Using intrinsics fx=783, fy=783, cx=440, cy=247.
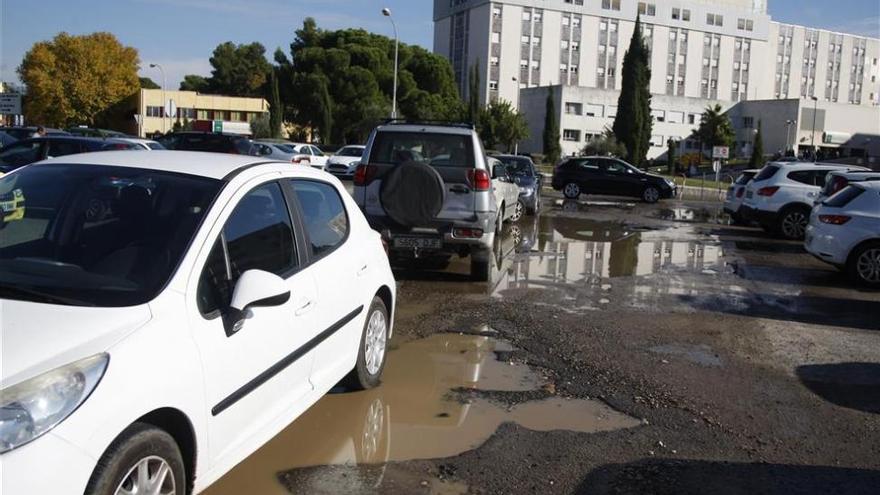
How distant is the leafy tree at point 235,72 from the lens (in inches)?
4108

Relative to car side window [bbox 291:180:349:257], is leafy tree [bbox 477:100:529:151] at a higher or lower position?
higher

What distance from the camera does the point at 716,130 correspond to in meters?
82.8

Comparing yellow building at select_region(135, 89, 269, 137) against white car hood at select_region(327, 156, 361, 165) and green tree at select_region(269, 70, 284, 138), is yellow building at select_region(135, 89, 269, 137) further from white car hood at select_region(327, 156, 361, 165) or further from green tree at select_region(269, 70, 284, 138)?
white car hood at select_region(327, 156, 361, 165)

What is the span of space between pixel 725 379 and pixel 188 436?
468 centimetres

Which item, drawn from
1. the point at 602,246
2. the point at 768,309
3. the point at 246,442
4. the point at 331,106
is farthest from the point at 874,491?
the point at 331,106

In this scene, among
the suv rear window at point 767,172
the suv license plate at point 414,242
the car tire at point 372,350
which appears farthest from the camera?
the suv rear window at point 767,172

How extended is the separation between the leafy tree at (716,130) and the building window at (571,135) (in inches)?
518

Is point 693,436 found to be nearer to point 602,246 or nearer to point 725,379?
point 725,379

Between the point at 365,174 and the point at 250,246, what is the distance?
19.6 ft

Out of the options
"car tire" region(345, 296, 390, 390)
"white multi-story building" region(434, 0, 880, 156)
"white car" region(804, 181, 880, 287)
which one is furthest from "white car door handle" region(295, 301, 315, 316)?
"white multi-story building" region(434, 0, 880, 156)

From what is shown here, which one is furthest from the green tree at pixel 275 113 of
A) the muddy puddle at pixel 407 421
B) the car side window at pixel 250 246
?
the car side window at pixel 250 246

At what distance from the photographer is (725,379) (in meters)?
6.46

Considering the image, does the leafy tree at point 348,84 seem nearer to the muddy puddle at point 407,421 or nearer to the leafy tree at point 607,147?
the leafy tree at point 607,147

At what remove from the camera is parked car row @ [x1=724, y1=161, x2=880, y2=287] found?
11250mm
